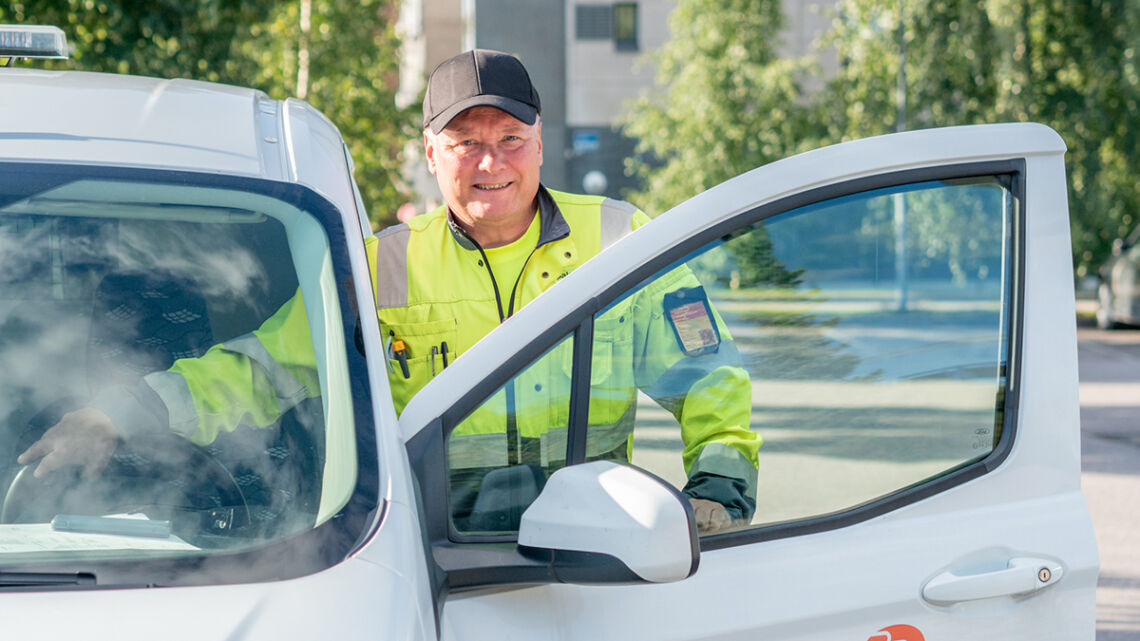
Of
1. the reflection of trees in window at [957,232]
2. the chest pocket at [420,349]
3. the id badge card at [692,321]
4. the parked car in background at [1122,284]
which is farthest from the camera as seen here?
the parked car in background at [1122,284]

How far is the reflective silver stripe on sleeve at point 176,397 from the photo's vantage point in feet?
6.46

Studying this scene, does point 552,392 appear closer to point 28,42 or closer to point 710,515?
point 710,515

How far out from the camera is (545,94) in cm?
3484

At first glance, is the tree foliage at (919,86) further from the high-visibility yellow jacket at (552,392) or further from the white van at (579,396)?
the high-visibility yellow jacket at (552,392)

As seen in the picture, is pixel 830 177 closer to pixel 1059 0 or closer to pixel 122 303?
pixel 122 303

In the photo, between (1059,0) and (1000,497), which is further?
(1059,0)

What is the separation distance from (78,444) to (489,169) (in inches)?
43.7

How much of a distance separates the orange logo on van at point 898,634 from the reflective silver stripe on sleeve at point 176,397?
1.10m

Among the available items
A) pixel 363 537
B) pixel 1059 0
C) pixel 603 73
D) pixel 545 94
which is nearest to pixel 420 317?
pixel 363 537

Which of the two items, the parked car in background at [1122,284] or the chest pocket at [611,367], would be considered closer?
the chest pocket at [611,367]

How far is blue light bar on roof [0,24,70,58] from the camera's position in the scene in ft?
8.34

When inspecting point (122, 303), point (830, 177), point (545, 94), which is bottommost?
point (545, 94)

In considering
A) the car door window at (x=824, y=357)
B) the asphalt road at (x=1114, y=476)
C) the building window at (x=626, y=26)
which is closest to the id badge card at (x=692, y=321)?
the car door window at (x=824, y=357)

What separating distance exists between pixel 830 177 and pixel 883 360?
328mm
